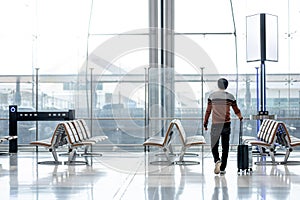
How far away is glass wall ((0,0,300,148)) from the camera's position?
42.3 feet

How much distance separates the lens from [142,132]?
13109 mm

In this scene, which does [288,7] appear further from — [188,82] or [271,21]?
[188,82]

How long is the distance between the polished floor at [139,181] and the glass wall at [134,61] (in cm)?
275

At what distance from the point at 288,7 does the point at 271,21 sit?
148 cm

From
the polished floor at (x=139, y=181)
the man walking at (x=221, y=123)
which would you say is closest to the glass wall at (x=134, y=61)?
the polished floor at (x=139, y=181)

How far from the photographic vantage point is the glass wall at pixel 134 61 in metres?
12.9

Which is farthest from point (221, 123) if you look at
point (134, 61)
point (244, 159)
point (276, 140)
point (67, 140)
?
point (134, 61)

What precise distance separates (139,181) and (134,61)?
627 centimetres

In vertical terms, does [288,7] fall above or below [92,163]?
above

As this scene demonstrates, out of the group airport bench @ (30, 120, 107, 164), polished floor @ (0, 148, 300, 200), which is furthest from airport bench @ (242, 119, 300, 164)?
airport bench @ (30, 120, 107, 164)

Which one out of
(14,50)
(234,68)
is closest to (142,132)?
(234,68)

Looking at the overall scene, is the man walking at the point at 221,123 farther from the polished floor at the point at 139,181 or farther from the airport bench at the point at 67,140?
the airport bench at the point at 67,140

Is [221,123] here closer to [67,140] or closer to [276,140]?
[276,140]

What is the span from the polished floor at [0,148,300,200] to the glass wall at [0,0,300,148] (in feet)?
9.03
